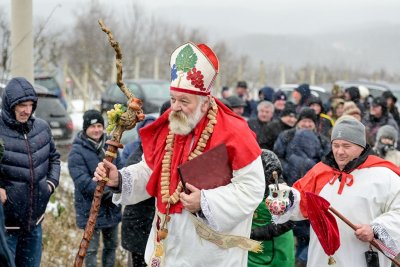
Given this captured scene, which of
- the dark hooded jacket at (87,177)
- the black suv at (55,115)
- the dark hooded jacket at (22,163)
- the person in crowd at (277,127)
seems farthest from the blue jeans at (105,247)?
the black suv at (55,115)

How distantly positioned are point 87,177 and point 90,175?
6 centimetres

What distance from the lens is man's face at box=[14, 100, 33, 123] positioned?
5.13m

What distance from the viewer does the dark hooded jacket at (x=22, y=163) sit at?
509cm

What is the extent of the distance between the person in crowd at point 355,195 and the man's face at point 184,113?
36.2 inches

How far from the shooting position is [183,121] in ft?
13.1

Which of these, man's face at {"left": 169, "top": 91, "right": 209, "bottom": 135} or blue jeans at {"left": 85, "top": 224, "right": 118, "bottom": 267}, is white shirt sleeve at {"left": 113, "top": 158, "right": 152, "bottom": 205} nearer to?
man's face at {"left": 169, "top": 91, "right": 209, "bottom": 135}

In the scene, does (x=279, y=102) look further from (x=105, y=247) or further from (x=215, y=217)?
(x=215, y=217)

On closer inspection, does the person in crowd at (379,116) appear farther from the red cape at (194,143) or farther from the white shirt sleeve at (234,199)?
the white shirt sleeve at (234,199)

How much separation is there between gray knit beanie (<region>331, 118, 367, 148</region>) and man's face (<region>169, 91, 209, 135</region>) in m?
1.07

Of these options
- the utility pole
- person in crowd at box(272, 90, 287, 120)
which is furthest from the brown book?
person in crowd at box(272, 90, 287, 120)

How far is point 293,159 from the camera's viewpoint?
7266 mm

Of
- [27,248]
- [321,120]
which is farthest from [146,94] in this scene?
[27,248]

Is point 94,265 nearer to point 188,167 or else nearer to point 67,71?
point 188,167

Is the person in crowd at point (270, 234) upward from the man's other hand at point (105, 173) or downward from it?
downward
